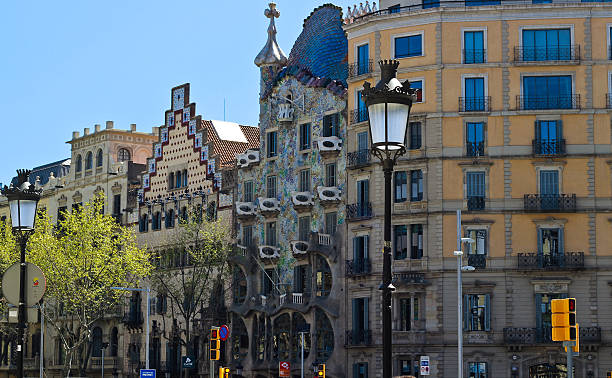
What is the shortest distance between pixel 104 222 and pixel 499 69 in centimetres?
2974

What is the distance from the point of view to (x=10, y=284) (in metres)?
22.8

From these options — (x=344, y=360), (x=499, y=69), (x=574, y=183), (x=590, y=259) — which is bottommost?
(x=344, y=360)

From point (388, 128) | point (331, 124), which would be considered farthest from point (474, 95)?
point (388, 128)

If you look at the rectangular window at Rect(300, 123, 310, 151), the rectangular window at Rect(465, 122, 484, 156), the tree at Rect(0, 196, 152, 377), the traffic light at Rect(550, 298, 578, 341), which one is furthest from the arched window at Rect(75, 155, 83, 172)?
the traffic light at Rect(550, 298, 578, 341)

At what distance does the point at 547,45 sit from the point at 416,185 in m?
10.0

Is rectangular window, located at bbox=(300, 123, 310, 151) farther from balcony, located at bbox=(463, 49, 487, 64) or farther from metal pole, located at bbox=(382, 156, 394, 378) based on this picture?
metal pole, located at bbox=(382, 156, 394, 378)

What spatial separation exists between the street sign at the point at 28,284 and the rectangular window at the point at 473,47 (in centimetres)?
4337

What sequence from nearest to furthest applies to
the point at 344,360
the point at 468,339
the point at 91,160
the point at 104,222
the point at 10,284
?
the point at 10,284
the point at 468,339
the point at 344,360
the point at 104,222
the point at 91,160

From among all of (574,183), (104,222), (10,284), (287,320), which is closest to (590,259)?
(574,183)

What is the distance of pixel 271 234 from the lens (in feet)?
236

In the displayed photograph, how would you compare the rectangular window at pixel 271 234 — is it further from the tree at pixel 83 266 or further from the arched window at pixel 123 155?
the arched window at pixel 123 155

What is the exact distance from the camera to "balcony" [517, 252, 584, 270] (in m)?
60.4

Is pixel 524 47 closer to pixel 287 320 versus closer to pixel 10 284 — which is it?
pixel 287 320

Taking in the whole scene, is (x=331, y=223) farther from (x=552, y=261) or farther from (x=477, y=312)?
(x=552, y=261)
